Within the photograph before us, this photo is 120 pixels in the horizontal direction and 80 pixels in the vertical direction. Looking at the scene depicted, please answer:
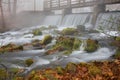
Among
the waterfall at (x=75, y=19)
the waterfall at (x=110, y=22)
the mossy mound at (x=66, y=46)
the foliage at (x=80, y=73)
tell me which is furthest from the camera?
the waterfall at (x=75, y=19)

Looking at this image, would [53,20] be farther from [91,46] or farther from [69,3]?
A: [91,46]

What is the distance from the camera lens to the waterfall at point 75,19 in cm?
2289

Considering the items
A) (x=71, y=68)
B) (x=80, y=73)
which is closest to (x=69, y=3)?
(x=71, y=68)

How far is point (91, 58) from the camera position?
34.9ft

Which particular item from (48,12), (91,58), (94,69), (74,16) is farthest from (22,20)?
(94,69)

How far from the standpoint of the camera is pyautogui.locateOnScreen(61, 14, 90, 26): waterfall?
75.1 ft

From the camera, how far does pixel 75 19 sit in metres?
24.5

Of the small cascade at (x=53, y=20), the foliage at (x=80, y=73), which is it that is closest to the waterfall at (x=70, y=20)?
the small cascade at (x=53, y=20)

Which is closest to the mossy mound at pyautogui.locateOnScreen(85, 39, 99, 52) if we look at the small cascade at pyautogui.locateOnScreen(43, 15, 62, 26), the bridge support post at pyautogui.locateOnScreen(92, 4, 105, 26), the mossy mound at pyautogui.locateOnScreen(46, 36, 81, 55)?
the mossy mound at pyautogui.locateOnScreen(46, 36, 81, 55)

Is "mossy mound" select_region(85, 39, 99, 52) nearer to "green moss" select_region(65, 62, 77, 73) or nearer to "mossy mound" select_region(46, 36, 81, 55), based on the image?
"mossy mound" select_region(46, 36, 81, 55)

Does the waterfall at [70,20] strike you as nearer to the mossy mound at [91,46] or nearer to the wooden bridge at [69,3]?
the wooden bridge at [69,3]

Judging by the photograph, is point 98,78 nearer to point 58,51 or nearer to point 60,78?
point 60,78

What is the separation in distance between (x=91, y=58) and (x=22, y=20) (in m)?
23.3

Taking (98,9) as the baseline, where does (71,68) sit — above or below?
below
